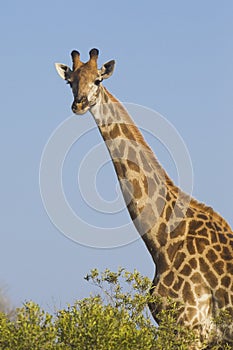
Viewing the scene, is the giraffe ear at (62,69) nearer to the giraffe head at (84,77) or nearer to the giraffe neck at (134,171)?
the giraffe head at (84,77)

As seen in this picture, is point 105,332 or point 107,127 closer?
point 105,332

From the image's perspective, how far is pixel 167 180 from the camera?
16953mm

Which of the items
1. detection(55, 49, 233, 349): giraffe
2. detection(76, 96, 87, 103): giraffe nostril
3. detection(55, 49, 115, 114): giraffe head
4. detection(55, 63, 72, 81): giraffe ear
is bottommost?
detection(55, 49, 233, 349): giraffe

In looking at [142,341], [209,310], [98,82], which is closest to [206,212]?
[209,310]

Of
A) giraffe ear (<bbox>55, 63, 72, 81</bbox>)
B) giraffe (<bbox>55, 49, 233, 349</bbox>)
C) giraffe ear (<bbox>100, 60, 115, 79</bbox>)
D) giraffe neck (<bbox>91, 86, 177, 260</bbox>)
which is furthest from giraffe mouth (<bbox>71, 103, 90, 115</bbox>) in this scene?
giraffe ear (<bbox>55, 63, 72, 81</bbox>)

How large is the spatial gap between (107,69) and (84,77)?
702 mm

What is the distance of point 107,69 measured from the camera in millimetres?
17016

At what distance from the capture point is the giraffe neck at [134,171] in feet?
53.8

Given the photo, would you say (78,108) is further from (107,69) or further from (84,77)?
(107,69)

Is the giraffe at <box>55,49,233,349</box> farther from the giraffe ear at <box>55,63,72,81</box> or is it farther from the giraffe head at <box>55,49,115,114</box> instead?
the giraffe ear at <box>55,63,72,81</box>

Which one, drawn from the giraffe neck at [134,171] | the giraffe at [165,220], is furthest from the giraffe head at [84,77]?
the giraffe neck at [134,171]

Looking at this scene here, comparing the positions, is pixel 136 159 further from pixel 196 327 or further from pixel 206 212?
pixel 196 327

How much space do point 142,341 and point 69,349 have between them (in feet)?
3.42

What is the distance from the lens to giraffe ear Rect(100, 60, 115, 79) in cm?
1688
